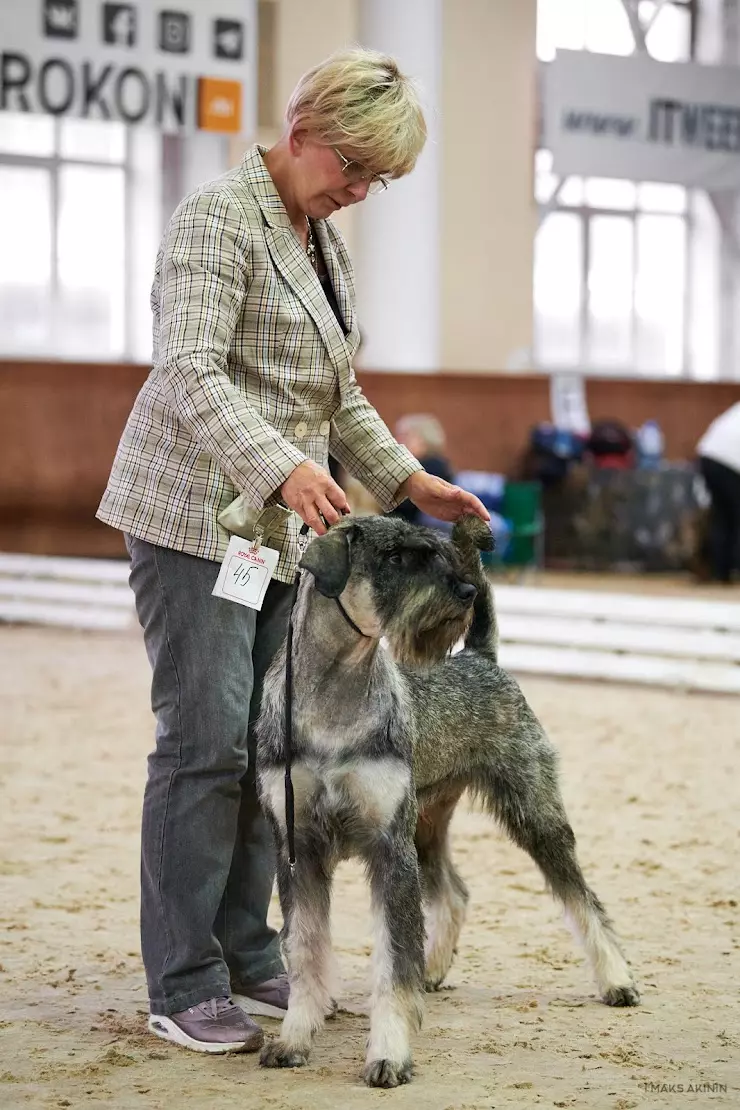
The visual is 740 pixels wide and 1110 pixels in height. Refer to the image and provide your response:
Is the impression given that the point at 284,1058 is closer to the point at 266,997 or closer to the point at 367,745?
the point at 266,997

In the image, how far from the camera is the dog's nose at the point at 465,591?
2.67 meters

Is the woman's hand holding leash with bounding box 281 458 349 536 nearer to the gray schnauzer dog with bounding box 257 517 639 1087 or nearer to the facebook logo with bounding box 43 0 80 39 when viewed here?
the gray schnauzer dog with bounding box 257 517 639 1087

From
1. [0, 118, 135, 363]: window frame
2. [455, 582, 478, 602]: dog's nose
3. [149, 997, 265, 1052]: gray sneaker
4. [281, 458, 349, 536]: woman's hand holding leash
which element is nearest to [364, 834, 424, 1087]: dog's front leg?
[149, 997, 265, 1052]: gray sneaker

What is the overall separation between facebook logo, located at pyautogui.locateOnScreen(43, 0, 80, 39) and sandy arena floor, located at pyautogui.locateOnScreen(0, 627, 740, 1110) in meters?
6.32

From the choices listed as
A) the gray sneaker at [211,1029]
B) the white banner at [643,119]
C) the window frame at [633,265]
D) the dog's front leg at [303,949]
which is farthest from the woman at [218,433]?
the window frame at [633,265]

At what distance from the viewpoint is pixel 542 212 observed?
1511cm

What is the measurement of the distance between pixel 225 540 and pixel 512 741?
2.48ft

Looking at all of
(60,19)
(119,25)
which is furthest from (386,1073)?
(119,25)

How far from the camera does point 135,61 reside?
1121 centimetres

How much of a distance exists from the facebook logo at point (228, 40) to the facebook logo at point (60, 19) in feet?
3.38

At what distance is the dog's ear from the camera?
102 inches

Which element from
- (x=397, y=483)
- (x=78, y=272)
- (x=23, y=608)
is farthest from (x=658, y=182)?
(x=397, y=483)

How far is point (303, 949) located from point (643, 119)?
11753 millimetres

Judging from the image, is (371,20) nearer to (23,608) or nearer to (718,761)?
(23,608)
